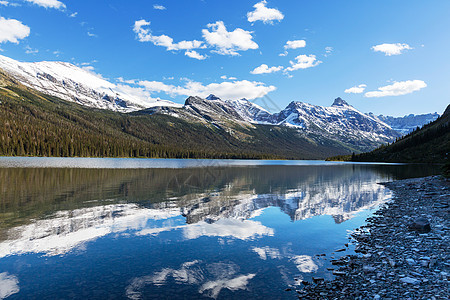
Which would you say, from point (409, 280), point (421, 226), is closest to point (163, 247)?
point (409, 280)

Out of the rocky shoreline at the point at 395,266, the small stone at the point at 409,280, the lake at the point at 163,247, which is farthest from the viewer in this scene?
the lake at the point at 163,247

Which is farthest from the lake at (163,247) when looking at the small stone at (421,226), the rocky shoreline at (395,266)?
the small stone at (421,226)

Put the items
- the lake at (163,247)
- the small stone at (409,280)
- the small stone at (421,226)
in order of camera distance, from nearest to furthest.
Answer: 1. the small stone at (409,280)
2. the lake at (163,247)
3. the small stone at (421,226)

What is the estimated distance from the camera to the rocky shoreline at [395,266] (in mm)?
11023

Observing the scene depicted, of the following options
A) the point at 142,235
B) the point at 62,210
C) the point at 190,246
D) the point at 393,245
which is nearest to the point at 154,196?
the point at 62,210

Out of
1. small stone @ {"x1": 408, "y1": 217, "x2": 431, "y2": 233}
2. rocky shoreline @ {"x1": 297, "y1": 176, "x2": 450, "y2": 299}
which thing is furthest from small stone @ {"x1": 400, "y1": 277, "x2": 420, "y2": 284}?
small stone @ {"x1": 408, "y1": 217, "x2": 431, "y2": 233}

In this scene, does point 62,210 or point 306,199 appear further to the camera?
point 306,199

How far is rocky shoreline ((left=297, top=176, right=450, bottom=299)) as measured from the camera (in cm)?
1102

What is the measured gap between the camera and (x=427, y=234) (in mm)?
18281

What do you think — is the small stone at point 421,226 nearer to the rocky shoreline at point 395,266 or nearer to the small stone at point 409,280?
the rocky shoreline at point 395,266

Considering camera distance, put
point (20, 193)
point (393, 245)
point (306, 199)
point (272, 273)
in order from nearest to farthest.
Answer: point (272, 273)
point (393, 245)
point (20, 193)
point (306, 199)

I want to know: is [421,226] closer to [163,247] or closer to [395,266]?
[395,266]

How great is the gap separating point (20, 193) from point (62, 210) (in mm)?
15604

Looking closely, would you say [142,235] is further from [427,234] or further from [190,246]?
[427,234]
